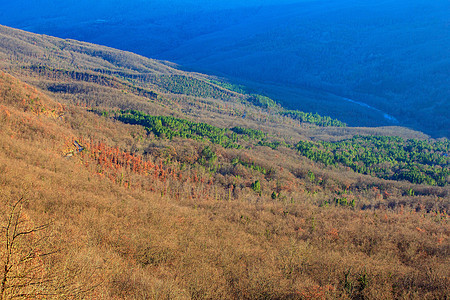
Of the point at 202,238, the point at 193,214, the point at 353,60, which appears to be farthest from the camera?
the point at 353,60

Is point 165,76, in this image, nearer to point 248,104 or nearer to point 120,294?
point 248,104

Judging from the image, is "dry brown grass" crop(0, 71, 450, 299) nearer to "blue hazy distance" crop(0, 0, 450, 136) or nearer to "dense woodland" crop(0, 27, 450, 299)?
"dense woodland" crop(0, 27, 450, 299)

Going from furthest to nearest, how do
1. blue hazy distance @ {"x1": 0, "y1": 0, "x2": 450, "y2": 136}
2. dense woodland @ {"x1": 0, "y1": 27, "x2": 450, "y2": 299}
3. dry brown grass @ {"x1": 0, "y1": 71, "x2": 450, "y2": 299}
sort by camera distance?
1. blue hazy distance @ {"x1": 0, "y1": 0, "x2": 450, "y2": 136}
2. dry brown grass @ {"x1": 0, "y1": 71, "x2": 450, "y2": 299}
3. dense woodland @ {"x1": 0, "y1": 27, "x2": 450, "y2": 299}

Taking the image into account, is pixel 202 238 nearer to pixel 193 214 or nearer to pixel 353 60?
pixel 193 214

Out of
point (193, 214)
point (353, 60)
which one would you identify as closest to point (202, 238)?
point (193, 214)

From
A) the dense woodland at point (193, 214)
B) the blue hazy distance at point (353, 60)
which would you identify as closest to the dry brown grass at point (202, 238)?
the dense woodland at point (193, 214)

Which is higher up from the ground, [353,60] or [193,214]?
[353,60]

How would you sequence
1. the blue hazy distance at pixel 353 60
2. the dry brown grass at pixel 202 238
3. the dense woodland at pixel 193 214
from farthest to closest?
the blue hazy distance at pixel 353 60
the dry brown grass at pixel 202 238
the dense woodland at pixel 193 214

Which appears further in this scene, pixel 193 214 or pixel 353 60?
pixel 353 60

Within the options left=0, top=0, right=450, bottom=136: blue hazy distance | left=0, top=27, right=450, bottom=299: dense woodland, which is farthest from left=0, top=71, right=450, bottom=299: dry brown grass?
left=0, top=0, right=450, bottom=136: blue hazy distance

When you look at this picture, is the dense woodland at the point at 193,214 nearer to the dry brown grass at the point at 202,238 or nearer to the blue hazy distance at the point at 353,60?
the dry brown grass at the point at 202,238
